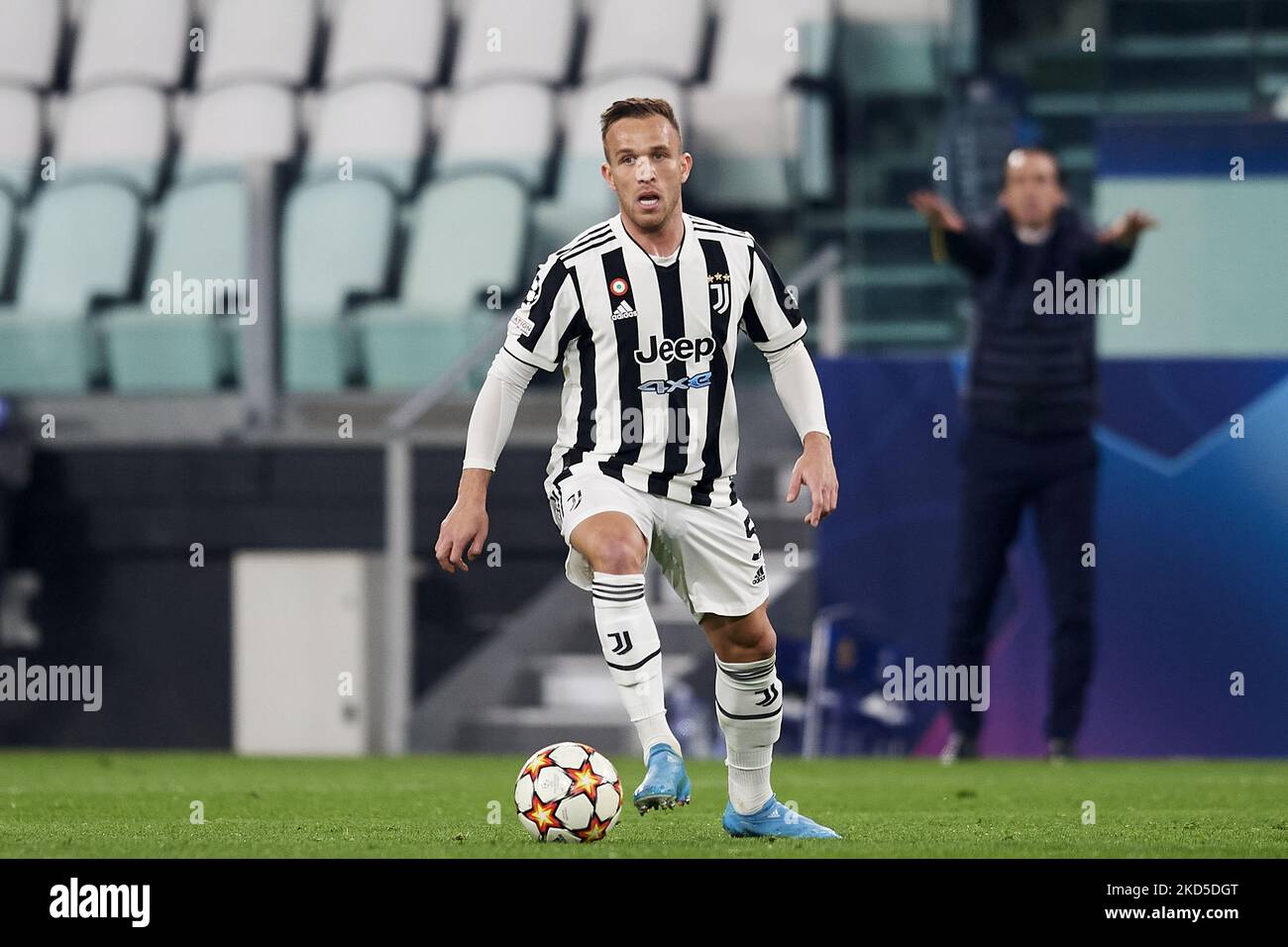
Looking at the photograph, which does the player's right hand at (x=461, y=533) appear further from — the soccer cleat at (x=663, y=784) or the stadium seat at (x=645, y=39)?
the stadium seat at (x=645, y=39)

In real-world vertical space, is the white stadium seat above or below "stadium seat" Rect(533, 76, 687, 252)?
above

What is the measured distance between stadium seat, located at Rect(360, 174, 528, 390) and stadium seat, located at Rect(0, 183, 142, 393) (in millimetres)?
1520

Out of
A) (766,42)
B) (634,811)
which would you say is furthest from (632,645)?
(766,42)

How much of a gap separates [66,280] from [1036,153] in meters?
5.41

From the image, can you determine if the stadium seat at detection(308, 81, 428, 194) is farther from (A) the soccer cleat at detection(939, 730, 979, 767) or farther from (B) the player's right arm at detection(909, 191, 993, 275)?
(A) the soccer cleat at detection(939, 730, 979, 767)

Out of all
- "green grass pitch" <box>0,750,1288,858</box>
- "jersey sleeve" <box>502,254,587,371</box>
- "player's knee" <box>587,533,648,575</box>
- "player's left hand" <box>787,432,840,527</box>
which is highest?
"jersey sleeve" <box>502,254,587,371</box>

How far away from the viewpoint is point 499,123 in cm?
1224

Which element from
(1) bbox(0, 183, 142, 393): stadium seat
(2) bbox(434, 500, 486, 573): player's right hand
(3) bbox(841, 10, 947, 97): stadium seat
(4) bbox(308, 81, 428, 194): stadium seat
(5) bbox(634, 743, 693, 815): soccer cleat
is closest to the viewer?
(5) bbox(634, 743, 693, 815): soccer cleat

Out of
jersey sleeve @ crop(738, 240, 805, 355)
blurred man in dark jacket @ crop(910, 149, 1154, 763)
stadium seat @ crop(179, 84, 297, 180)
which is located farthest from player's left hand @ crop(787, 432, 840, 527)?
stadium seat @ crop(179, 84, 297, 180)

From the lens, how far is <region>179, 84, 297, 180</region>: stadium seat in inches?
502
